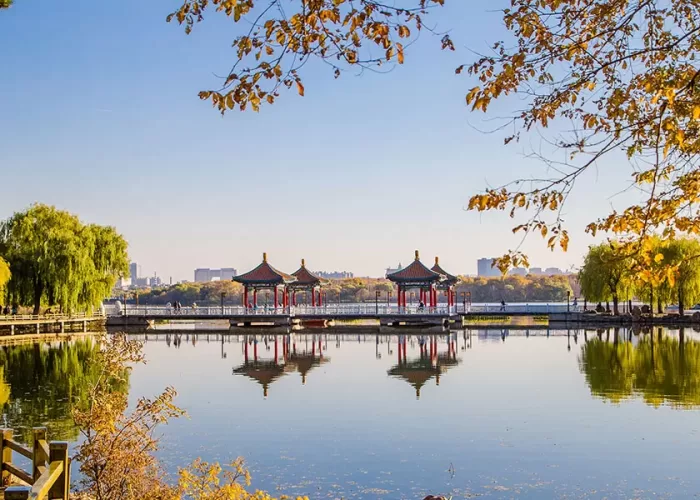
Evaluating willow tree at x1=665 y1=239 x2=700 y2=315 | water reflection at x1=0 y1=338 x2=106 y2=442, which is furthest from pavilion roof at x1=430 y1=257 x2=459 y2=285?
water reflection at x1=0 y1=338 x2=106 y2=442

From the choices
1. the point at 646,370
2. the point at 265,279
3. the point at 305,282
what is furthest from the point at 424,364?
the point at 305,282

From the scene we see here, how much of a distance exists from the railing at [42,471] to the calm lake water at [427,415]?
3279 mm

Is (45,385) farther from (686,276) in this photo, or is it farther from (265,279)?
(686,276)

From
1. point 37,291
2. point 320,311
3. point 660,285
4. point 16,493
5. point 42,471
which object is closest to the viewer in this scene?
point 16,493

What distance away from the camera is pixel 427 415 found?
14.1 m

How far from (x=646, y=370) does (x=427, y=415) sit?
8480 mm

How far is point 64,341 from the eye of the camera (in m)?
32.3

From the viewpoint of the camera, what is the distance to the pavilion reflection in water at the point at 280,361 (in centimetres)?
2097

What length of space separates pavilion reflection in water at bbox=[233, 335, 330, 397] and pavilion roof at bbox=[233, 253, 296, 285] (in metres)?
8.52

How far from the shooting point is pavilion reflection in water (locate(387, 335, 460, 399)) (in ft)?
65.2

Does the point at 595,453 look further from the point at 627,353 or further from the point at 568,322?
the point at 568,322

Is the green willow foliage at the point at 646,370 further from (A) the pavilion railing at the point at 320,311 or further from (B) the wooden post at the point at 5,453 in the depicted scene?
(A) the pavilion railing at the point at 320,311

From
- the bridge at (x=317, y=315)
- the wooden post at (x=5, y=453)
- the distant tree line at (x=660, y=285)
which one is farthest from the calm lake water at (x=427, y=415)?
the bridge at (x=317, y=315)

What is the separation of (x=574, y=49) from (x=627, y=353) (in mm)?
21646
